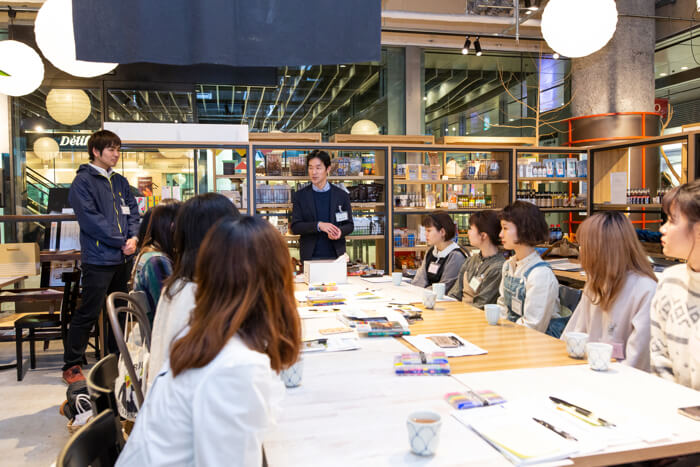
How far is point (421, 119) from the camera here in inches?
346

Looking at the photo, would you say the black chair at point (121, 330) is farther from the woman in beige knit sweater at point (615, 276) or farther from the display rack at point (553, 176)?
the display rack at point (553, 176)

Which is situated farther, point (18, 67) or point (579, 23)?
point (18, 67)

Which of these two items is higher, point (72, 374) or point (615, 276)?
point (615, 276)

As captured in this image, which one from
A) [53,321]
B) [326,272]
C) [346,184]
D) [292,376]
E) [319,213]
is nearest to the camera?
[292,376]

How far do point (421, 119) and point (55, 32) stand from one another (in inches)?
233

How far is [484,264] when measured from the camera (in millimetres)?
3564

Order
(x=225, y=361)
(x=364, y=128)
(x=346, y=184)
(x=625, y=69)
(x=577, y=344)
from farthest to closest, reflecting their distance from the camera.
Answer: (x=364, y=128) → (x=625, y=69) → (x=346, y=184) → (x=577, y=344) → (x=225, y=361)

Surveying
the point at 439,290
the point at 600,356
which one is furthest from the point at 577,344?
the point at 439,290

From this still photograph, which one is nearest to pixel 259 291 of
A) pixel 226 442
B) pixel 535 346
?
pixel 226 442

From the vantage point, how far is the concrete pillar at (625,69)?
22.7ft

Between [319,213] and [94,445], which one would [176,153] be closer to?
[319,213]

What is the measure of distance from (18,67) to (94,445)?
510 centimetres

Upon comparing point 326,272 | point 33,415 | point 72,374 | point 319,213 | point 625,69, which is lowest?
point 33,415

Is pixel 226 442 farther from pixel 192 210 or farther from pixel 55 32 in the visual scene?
pixel 55 32
